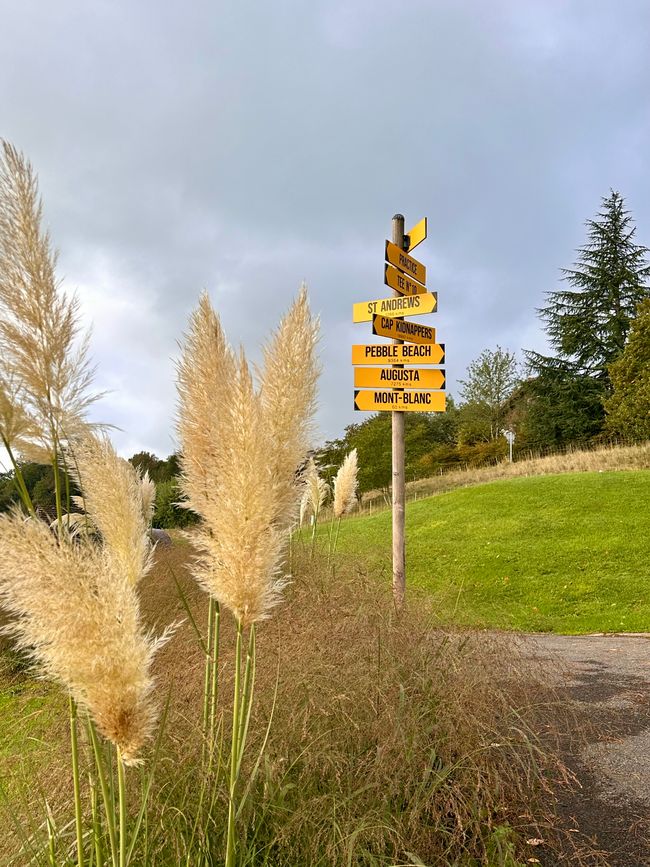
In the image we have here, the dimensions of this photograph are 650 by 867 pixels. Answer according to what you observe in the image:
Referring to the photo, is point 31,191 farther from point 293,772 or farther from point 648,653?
point 648,653

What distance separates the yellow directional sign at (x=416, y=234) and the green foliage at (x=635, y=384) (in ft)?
82.6

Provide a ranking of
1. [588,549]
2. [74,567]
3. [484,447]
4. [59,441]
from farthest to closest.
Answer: [484,447], [588,549], [59,441], [74,567]

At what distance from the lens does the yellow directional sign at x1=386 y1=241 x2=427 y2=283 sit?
21.3 feet

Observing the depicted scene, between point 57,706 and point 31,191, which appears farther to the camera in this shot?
point 57,706

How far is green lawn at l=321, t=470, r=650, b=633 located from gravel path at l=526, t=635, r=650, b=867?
1.31 m

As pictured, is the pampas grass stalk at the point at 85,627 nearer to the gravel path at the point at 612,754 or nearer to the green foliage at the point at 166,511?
the gravel path at the point at 612,754

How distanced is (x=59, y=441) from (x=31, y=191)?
2.57ft

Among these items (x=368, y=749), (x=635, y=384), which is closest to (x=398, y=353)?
(x=368, y=749)

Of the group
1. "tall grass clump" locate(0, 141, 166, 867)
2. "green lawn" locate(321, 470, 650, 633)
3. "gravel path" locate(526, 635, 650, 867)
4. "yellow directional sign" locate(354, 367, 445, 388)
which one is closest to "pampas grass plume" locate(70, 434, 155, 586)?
"tall grass clump" locate(0, 141, 166, 867)

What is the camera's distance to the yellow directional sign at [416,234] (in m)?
6.87

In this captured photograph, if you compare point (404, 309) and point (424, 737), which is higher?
point (404, 309)

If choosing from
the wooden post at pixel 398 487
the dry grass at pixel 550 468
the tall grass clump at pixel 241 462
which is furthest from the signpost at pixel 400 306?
the dry grass at pixel 550 468

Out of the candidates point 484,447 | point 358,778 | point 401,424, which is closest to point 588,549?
point 401,424

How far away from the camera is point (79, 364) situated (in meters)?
1.95
